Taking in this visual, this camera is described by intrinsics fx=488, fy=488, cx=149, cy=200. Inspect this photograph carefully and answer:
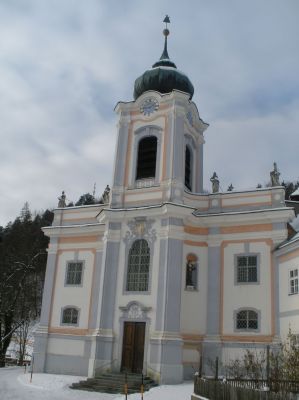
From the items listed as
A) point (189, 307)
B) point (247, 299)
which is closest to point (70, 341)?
point (189, 307)

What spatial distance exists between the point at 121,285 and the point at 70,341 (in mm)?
4014

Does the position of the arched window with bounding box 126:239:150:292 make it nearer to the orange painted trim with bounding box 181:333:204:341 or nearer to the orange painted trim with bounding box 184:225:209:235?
the orange painted trim with bounding box 184:225:209:235

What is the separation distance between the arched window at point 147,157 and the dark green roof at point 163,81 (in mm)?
2807

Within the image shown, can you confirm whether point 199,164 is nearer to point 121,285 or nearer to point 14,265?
point 121,285

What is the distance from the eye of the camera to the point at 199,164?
2608cm

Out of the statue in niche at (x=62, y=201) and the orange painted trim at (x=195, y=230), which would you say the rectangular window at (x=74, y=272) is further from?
the orange painted trim at (x=195, y=230)

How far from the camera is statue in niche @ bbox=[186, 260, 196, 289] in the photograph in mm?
22069

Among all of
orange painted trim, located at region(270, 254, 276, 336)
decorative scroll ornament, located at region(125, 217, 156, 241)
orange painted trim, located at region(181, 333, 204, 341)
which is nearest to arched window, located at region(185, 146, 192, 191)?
decorative scroll ornament, located at region(125, 217, 156, 241)

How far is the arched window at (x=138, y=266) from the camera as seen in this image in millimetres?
21891

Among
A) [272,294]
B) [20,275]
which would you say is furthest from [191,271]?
[20,275]

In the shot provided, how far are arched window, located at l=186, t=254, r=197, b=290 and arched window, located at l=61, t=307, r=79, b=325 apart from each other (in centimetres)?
590

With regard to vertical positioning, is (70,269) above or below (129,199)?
below

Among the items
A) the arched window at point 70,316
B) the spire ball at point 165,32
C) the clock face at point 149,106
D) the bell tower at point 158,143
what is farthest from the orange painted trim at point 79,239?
the spire ball at point 165,32

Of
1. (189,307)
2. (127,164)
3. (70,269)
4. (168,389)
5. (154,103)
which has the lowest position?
(168,389)
